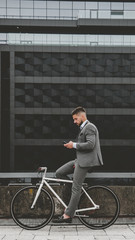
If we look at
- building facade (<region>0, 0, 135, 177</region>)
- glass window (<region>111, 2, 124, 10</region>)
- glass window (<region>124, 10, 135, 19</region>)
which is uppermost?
glass window (<region>111, 2, 124, 10</region>)

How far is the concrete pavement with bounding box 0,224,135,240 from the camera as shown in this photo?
5.58 m

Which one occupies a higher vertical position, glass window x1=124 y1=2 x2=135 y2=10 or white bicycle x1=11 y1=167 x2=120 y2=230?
glass window x1=124 y1=2 x2=135 y2=10

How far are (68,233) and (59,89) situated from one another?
40.5 metres

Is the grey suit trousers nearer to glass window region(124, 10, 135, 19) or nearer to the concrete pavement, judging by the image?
the concrete pavement

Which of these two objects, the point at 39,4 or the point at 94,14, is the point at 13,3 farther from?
the point at 94,14

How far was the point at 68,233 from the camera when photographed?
5.89 meters

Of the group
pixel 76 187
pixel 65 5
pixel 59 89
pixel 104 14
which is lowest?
pixel 59 89

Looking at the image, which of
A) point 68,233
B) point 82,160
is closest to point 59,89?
point 82,160

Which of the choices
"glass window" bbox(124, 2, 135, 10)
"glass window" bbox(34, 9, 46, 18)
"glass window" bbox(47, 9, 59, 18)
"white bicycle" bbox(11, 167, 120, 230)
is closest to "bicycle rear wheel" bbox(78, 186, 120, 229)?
"white bicycle" bbox(11, 167, 120, 230)

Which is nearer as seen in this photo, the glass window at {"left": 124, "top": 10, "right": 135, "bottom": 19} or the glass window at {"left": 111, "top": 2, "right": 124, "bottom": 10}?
A: the glass window at {"left": 124, "top": 10, "right": 135, "bottom": 19}

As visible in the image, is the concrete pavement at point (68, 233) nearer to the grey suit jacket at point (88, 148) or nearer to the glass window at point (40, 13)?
the grey suit jacket at point (88, 148)

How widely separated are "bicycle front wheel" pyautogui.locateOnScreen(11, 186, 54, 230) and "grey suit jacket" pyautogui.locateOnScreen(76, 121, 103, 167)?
0.84 m

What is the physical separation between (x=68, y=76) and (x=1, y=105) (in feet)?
29.7

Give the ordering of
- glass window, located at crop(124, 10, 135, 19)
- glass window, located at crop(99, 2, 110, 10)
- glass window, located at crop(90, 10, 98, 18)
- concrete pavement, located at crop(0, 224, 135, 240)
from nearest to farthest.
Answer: concrete pavement, located at crop(0, 224, 135, 240) → glass window, located at crop(124, 10, 135, 19) → glass window, located at crop(90, 10, 98, 18) → glass window, located at crop(99, 2, 110, 10)
